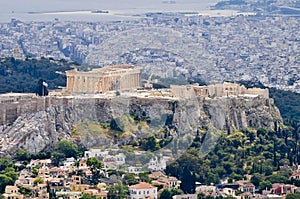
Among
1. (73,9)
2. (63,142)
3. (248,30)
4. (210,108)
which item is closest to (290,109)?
(210,108)

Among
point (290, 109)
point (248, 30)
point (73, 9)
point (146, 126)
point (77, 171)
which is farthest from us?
point (73, 9)

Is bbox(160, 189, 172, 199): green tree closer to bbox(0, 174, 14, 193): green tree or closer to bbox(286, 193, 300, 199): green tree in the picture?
bbox(286, 193, 300, 199): green tree

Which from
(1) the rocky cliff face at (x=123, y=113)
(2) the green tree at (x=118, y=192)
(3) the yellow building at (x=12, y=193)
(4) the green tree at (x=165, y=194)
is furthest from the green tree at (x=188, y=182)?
(3) the yellow building at (x=12, y=193)

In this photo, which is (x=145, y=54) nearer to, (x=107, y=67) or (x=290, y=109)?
(x=107, y=67)

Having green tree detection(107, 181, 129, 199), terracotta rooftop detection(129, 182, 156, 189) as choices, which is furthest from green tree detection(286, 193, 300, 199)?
green tree detection(107, 181, 129, 199)

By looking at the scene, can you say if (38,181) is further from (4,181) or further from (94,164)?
(94,164)

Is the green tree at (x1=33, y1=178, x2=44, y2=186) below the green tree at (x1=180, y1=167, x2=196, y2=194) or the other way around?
the other way around
